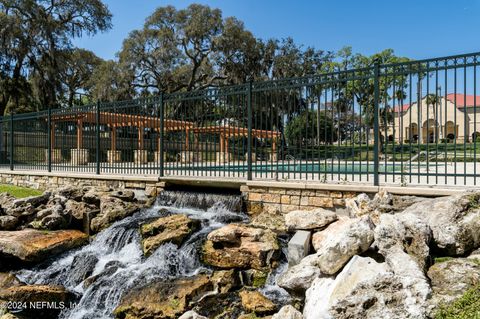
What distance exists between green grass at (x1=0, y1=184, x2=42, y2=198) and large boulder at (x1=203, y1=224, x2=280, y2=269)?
8110 millimetres

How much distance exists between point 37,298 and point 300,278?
154 inches

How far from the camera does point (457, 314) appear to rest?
279 centimetres

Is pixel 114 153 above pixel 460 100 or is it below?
below

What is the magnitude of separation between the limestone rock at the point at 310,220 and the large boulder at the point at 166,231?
190cm

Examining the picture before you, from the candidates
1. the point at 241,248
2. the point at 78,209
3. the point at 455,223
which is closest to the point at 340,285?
the point at 455,223

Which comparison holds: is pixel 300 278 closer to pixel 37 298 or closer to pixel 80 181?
pixel 37 298

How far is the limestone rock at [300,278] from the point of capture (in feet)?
13.2

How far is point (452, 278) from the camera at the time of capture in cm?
327

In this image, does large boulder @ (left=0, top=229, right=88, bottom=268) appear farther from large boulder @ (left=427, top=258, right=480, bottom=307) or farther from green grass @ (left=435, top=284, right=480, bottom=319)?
green grass @ (left=435, top=284, right=480, bottom=319)

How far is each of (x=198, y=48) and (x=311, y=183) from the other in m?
23.4

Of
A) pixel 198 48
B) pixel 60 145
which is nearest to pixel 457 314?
pixel 60 145

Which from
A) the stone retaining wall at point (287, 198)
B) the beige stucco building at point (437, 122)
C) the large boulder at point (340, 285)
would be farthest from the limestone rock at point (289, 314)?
the beige stucco building at point (437, 122)

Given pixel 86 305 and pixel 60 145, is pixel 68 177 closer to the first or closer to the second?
pixel 60 145

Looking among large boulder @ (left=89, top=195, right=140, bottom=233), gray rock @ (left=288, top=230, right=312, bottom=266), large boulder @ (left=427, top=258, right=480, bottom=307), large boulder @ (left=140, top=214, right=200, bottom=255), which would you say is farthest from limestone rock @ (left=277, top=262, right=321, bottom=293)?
large boulder @ (left=89, top=195, right=140, bottom=233)
